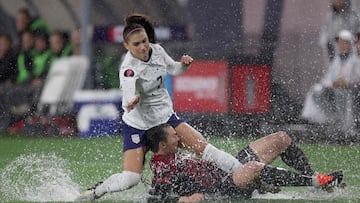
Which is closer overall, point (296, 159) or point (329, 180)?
point (329, 180)

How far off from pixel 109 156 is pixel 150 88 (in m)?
4.12

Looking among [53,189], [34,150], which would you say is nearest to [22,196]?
[53,189]

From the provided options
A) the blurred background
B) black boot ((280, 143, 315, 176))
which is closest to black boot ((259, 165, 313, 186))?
black boot ((280, 143, 315, 176))

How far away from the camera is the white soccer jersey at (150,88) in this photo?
450 inches

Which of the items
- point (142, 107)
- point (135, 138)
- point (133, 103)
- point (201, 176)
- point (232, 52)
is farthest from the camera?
point (232, 52)

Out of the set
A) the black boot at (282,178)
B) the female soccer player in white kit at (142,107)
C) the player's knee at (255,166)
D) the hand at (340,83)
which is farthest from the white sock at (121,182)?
the hand at (340,83)

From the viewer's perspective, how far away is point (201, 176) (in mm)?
11094

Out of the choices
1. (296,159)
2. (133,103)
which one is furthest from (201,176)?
(296,159)

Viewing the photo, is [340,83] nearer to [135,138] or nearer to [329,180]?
[135,138]

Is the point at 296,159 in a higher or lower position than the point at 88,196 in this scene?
higher

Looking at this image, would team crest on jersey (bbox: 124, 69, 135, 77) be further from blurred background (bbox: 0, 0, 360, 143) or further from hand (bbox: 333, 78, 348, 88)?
hand (bbox: 333, 78, 348, 88)

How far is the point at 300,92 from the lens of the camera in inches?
718

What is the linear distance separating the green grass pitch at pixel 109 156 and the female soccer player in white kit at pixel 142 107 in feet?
0.83

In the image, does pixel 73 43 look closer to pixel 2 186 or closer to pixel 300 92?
pixel 300 92
